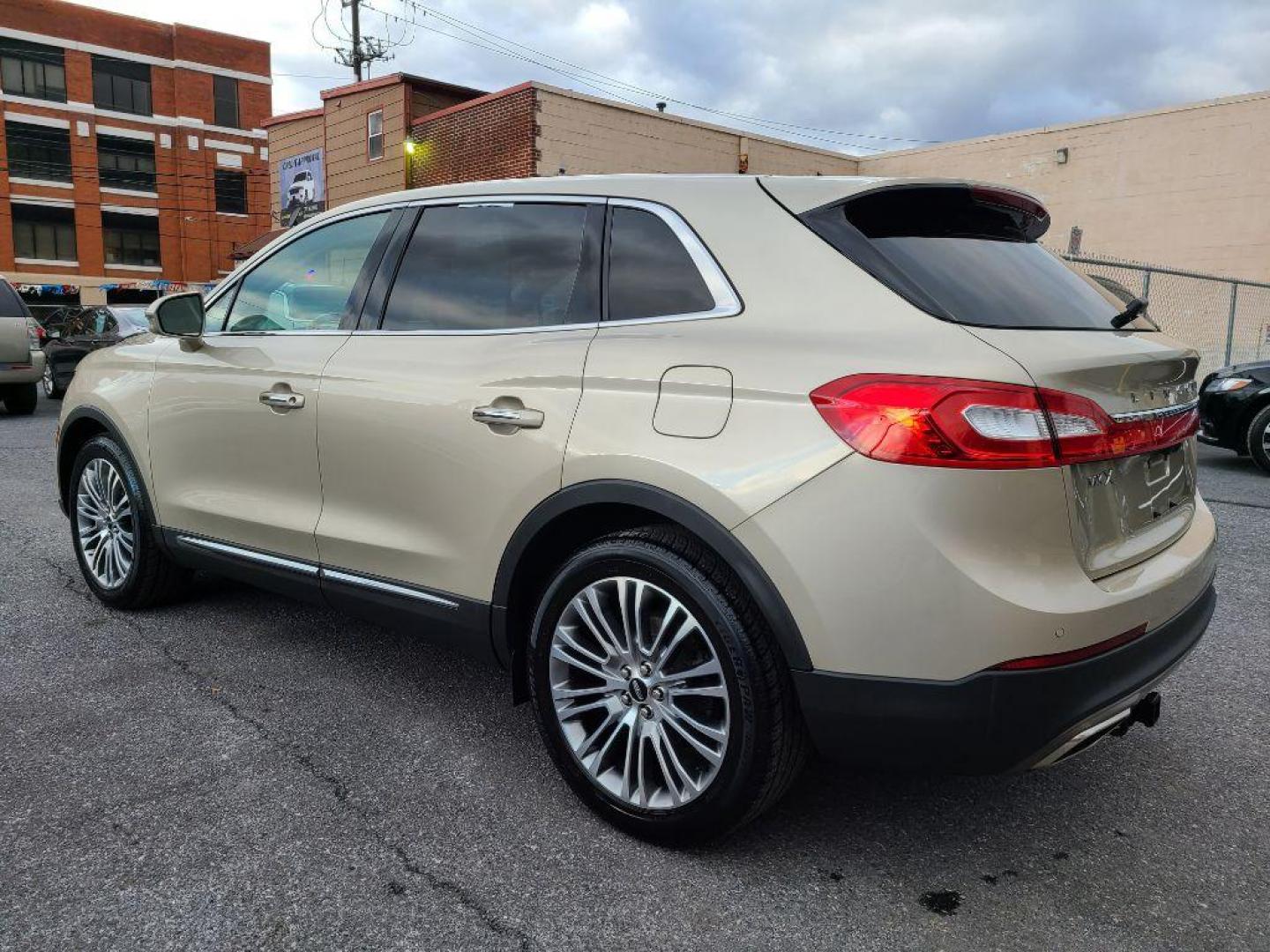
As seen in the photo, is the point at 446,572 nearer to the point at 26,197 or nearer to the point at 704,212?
the point at 704,212

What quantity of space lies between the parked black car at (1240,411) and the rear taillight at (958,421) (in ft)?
26.6

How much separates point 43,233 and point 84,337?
35.0 meters

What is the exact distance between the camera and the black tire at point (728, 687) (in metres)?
2.21

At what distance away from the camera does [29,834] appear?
2.49 meters

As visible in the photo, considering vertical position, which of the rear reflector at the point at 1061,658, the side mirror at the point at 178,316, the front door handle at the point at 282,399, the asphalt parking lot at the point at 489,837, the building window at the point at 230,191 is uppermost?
the building window at the point at 230,191

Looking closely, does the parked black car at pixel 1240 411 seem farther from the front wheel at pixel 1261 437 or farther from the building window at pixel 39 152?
the building window at pixel 39 152

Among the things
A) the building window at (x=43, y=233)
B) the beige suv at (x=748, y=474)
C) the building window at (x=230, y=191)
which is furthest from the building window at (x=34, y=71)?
the beige suv at (x=748, y=474)

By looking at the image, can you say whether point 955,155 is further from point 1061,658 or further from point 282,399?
point 1061,658

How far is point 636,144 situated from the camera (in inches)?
719

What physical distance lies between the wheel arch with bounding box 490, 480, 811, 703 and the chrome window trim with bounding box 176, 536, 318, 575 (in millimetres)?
940

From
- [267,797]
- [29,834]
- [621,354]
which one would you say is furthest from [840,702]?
[29,834]

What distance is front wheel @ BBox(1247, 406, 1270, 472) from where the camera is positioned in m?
8.69

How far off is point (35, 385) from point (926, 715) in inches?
552

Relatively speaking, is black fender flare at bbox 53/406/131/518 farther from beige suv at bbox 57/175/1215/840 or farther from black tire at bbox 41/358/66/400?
black tire at bbox 41/358/66/400
